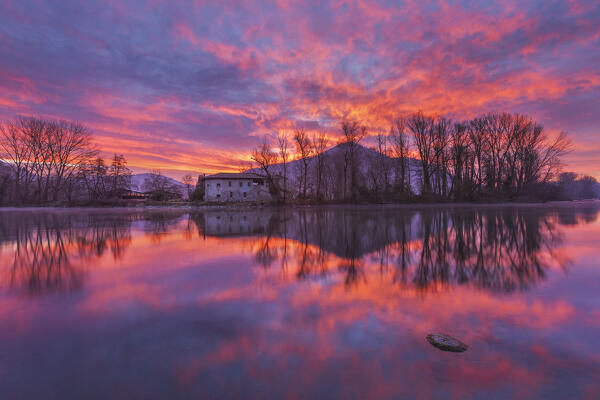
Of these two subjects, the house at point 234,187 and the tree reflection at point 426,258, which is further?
the house at point 234,187

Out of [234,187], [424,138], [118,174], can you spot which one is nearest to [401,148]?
[424,138]

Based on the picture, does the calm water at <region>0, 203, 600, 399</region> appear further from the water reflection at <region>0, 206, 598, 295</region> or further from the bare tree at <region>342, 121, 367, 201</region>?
the bare tree at <region>342, 121, 367, 201</region>

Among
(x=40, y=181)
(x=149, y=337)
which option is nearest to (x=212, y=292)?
(x=149, y=337)

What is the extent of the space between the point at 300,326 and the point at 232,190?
5837cm

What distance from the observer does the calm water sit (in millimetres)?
2137

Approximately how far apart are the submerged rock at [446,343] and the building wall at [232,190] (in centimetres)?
5175

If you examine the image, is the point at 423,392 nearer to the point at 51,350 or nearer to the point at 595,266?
the point at 51,350

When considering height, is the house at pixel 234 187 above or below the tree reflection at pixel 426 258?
above

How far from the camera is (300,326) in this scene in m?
3.21

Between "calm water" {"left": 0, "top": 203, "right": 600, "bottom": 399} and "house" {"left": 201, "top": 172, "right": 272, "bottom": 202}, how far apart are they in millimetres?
48645

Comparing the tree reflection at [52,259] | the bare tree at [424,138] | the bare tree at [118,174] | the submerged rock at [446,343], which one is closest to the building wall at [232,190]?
the bare tree at [118,174]

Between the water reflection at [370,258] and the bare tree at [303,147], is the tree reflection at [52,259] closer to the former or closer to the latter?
the water reflection at [370,258]

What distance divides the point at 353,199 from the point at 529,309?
39.7m

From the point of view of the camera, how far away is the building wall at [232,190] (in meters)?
55.0
